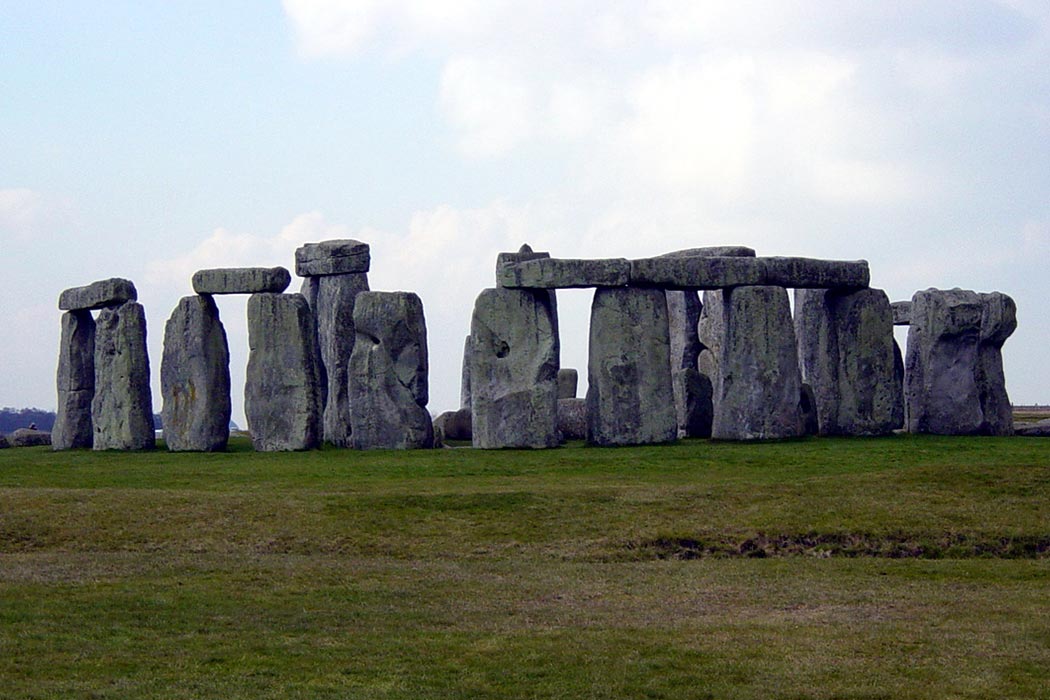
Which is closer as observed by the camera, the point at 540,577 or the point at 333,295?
the point at 540,577

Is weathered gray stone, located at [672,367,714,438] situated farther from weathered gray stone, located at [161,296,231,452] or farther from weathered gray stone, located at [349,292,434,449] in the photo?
weathered gray stone, located at [161,296,231,452]

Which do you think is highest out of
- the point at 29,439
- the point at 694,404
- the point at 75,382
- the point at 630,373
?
the point at 75,382

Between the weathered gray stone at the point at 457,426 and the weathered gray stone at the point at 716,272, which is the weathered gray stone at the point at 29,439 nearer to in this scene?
the weathered gray stone at the point at 457,426

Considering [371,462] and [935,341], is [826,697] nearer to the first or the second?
[371,462]

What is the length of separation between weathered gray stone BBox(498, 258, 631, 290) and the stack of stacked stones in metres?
8.37

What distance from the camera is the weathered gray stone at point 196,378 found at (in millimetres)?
32156

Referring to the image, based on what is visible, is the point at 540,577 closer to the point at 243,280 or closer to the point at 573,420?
the point at 243,280

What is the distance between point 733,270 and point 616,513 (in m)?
10.2

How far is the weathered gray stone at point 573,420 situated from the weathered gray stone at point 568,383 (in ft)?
17.7

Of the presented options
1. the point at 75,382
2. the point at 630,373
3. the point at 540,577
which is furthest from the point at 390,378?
the point at 540,577

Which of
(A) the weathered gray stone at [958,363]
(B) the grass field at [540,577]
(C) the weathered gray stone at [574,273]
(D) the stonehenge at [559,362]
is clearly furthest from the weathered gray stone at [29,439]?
(A) the weathered gray stone at [958,363]

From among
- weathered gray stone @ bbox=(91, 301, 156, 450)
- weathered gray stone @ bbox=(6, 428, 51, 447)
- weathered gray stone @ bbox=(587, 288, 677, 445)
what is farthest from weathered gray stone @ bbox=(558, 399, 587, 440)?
weathered gray stone @ bbox=(6, 428, 51, 447)

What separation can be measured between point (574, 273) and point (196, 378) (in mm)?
7692

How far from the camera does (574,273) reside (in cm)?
3025
